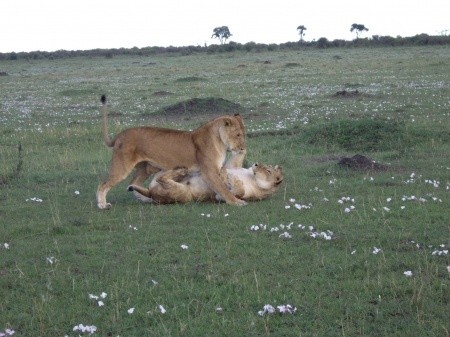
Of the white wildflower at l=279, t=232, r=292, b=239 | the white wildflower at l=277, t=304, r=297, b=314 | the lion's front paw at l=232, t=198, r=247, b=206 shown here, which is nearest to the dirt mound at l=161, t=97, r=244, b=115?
the lion's front paw at l=232, t=198, r=247, b=206

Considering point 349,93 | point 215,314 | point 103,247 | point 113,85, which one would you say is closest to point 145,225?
point 103,247

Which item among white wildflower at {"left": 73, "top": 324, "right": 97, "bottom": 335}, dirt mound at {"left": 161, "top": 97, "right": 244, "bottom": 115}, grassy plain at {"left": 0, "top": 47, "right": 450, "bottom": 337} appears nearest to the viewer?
white wildflower at {"left": 73, "top": 324, "right": 97, "bottom": 335}

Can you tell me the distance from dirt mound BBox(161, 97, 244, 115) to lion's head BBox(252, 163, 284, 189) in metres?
11.0

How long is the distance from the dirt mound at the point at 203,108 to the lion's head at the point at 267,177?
36.2 feet

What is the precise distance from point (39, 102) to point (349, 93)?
11.5 metres

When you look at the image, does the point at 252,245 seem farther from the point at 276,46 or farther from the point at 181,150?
the point at 276,46

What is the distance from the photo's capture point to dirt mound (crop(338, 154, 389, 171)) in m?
12.2

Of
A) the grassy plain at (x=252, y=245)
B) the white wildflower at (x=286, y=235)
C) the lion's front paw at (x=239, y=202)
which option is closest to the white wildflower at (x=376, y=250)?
the grassy plain at (x=252, y=245)

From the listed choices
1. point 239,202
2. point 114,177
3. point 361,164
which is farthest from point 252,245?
point 361,164

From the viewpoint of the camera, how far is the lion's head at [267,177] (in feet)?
33.8

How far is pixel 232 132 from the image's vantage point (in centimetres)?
1008

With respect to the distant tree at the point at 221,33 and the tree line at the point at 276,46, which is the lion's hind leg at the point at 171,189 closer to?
the tree line at the point at 276,46

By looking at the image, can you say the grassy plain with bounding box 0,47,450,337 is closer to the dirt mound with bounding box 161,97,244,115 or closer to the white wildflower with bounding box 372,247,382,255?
the white wildflower with bounding box 372,247,382,255

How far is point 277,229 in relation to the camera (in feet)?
27.2
